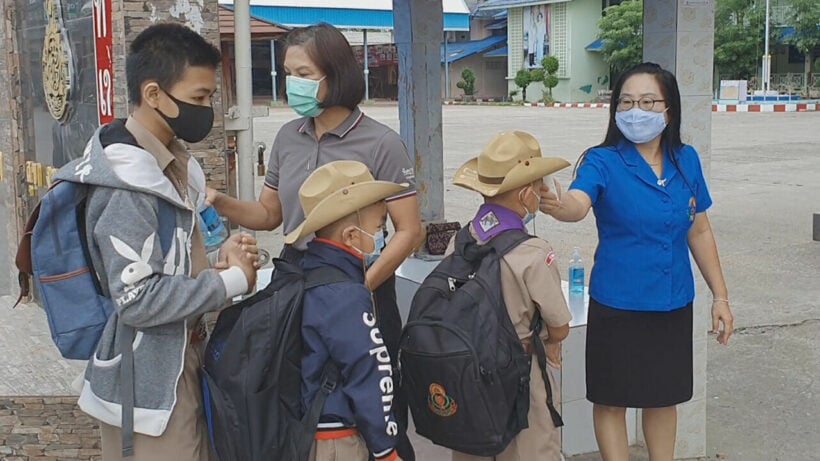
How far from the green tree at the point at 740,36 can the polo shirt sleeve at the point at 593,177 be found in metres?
37.5

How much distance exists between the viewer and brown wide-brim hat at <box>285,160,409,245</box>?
8.27 ft

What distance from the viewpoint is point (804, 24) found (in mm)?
36500

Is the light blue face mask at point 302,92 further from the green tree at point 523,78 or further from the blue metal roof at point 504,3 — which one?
the blue metal roof at point 504,3

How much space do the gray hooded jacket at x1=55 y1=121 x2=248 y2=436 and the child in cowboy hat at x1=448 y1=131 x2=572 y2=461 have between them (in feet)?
2.76

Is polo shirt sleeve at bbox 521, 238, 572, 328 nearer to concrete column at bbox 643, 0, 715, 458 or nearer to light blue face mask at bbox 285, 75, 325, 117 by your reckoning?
light blue face mask at bbox 285, 75, 325, 117

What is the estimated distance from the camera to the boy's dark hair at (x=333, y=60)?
292 centimetres

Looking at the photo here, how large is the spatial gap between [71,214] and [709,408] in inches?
146

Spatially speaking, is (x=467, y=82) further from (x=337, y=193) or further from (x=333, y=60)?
(x=337, y=193)

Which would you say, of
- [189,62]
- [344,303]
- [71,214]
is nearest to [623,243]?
[344,303]

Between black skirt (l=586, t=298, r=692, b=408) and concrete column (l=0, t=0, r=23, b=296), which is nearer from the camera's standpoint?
black skirt (l=586, t=298, r=692, b=408)

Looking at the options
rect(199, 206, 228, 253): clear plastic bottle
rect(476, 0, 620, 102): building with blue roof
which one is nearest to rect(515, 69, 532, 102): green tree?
rect(476, 0, 620, 102): building with blue roof

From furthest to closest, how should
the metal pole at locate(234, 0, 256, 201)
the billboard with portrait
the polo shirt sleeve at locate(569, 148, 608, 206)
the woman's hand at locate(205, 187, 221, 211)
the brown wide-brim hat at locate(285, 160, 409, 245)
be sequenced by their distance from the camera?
the billboard with portrait
the metal pole at locate(234, 0, 256, 201)
the polo shirt sleeve at locate(569, 148, 608, 206)
the woman's hand at locate(205, 187, 221, 211)
the brown wide-brim hat at locate(285, 160, 409, 245)

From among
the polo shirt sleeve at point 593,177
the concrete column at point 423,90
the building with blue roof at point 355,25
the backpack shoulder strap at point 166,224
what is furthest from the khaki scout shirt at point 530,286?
the building with blue roof at point 355,25

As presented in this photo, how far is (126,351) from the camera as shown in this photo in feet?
7.68
